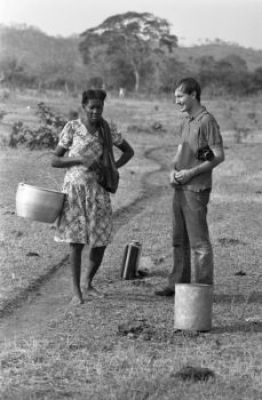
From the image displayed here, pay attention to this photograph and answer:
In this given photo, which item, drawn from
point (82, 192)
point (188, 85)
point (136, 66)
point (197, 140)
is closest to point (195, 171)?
point (197, 140)

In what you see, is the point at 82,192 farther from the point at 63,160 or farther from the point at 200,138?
the point at 200,138

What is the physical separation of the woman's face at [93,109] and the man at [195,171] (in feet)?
1.76

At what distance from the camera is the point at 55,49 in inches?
3782

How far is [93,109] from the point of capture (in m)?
6.52

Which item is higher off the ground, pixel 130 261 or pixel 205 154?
pixel 205 154

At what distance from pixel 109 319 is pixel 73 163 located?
1120 mm

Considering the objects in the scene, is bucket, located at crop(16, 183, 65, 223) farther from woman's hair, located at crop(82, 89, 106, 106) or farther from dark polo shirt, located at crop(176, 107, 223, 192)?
dark polo shirt, located at crop(176, 107, 223, 192)

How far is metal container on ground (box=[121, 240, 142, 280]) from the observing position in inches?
300

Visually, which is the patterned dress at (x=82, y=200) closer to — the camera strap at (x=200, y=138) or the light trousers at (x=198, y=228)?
the light trousers at (x=198, y=228)

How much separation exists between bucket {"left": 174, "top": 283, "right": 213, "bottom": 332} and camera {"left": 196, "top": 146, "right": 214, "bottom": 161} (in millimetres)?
959

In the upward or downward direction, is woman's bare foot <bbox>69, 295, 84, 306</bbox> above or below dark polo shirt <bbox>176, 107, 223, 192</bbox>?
below

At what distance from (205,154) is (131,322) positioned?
1272 mm

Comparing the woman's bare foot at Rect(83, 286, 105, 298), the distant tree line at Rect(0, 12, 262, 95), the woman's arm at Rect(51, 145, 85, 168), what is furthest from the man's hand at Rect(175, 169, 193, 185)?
the distant tree line at Rect(0, 12, 262, 95)

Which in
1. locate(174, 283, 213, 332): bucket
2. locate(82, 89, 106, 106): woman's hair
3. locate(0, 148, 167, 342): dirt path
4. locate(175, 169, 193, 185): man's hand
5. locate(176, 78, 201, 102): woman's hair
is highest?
locate(176, 78, 201, 102): woman's hair
